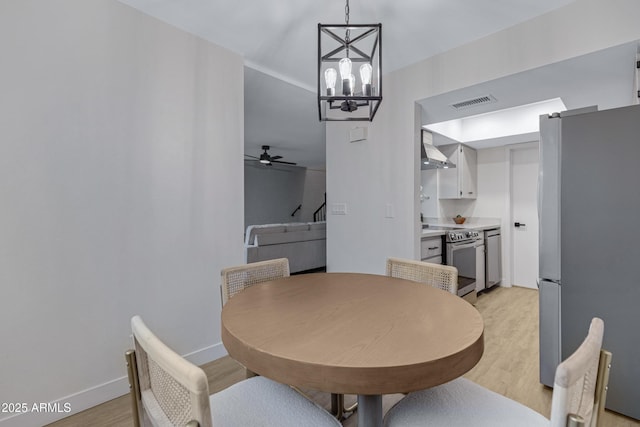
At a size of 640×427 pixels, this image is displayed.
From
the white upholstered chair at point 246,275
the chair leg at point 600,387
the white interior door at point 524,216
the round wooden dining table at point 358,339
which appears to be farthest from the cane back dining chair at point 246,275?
the white interior door at point 524,216

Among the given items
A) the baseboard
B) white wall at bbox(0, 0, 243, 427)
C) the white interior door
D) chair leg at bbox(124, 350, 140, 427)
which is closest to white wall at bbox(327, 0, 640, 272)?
white wall at bbox(0, 0, 243, 427)

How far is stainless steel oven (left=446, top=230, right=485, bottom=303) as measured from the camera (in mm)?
3355

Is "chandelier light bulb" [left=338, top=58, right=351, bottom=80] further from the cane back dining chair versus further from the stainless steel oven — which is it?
the stainless steel oven

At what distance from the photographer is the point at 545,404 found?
1.71 meters

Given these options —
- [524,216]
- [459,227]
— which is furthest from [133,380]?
[524,216]

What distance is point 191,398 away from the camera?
0.57m

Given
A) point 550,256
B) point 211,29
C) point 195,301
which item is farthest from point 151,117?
point 550,256

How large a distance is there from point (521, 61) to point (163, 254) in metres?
2.77

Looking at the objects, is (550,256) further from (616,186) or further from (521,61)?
(521,61)

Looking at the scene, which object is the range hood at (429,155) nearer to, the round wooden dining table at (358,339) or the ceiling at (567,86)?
the ceiling at (567,86)

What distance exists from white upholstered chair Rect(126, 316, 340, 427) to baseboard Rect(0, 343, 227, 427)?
1134mm

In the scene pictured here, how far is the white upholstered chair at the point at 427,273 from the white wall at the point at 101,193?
1345 millimetres

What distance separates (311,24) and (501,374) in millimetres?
2722

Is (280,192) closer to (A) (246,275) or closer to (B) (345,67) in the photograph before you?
(A) (246,275)
